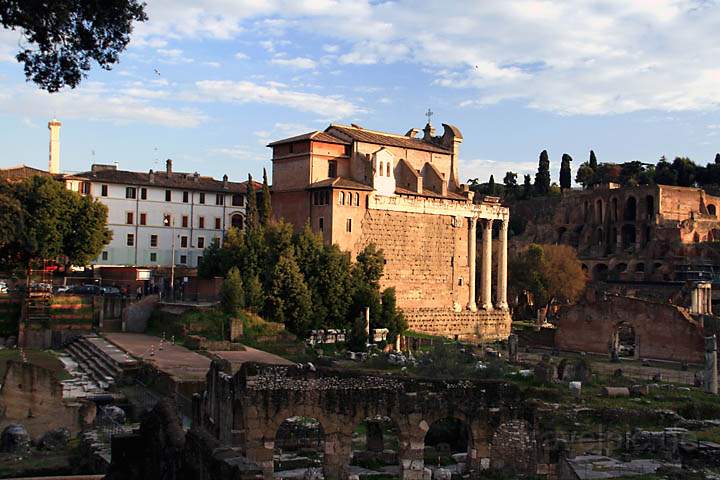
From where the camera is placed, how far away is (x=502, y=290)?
50062mm

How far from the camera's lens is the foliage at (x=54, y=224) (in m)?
38.3

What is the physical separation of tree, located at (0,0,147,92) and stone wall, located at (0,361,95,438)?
8.73 m

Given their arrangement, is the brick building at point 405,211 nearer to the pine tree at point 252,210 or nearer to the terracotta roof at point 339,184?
the terracotta roof at point 339,184

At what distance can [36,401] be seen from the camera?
751 inches

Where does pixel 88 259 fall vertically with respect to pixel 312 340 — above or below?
above

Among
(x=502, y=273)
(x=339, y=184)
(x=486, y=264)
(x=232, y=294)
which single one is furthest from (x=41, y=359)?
(x=502, y=273)

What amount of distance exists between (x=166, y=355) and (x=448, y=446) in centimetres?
1248

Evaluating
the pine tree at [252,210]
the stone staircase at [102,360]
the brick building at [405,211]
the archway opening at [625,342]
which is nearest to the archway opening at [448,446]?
the stone staircase at [102,360]

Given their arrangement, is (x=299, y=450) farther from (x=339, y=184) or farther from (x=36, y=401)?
(x=339, y=184)

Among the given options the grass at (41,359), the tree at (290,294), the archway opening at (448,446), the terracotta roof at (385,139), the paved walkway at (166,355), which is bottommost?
the archway opening at (448,446)

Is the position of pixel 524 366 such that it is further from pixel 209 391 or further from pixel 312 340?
pixel 209 391

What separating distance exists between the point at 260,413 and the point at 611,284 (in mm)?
57141

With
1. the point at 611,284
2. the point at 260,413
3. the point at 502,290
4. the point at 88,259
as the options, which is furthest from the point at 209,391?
the point at 611,284

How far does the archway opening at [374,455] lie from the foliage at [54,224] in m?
23.9
